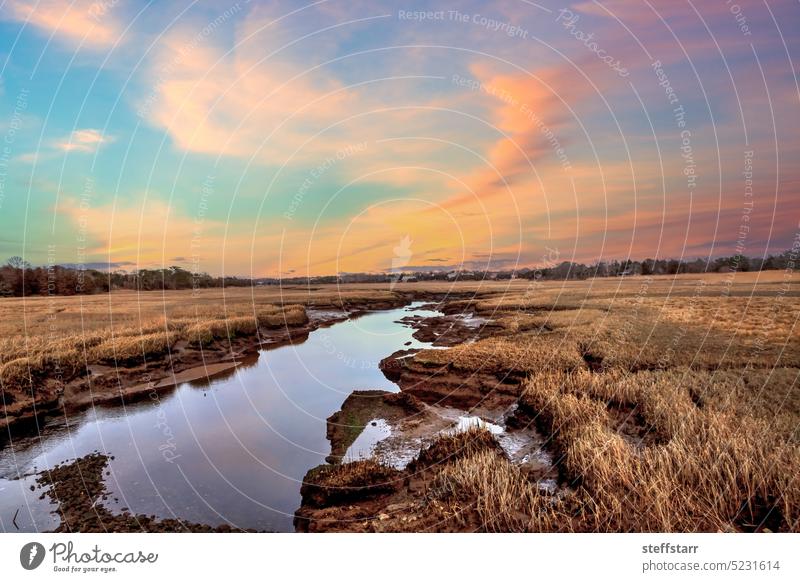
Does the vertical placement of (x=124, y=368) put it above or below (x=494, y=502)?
above

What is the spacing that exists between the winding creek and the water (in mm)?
30

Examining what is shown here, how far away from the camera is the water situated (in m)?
8.62

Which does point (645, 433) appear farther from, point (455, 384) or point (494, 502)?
point (455, 384)

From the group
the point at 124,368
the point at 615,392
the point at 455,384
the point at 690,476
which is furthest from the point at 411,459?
the point at 124,368

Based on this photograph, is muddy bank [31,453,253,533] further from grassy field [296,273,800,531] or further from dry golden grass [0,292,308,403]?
dry golden grass [0,292,308,403]

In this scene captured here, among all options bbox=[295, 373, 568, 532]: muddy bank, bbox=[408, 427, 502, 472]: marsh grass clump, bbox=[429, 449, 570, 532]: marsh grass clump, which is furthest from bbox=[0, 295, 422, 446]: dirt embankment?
bbox=[429, 449, 570, 532]: marsh grass clump

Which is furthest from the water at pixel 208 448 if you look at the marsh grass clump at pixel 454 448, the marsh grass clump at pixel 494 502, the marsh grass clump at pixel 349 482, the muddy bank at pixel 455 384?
the marsh grass clump at pixel 494 502

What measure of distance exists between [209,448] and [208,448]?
0.03m

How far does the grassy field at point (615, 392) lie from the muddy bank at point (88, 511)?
12.9 ft

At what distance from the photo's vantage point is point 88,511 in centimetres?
805

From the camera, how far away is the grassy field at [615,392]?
6.79 meters

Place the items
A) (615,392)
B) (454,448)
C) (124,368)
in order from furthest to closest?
(124,368)
(615,392)
(454,448)

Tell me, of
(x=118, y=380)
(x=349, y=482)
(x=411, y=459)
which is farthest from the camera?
(x=118, y=380)
